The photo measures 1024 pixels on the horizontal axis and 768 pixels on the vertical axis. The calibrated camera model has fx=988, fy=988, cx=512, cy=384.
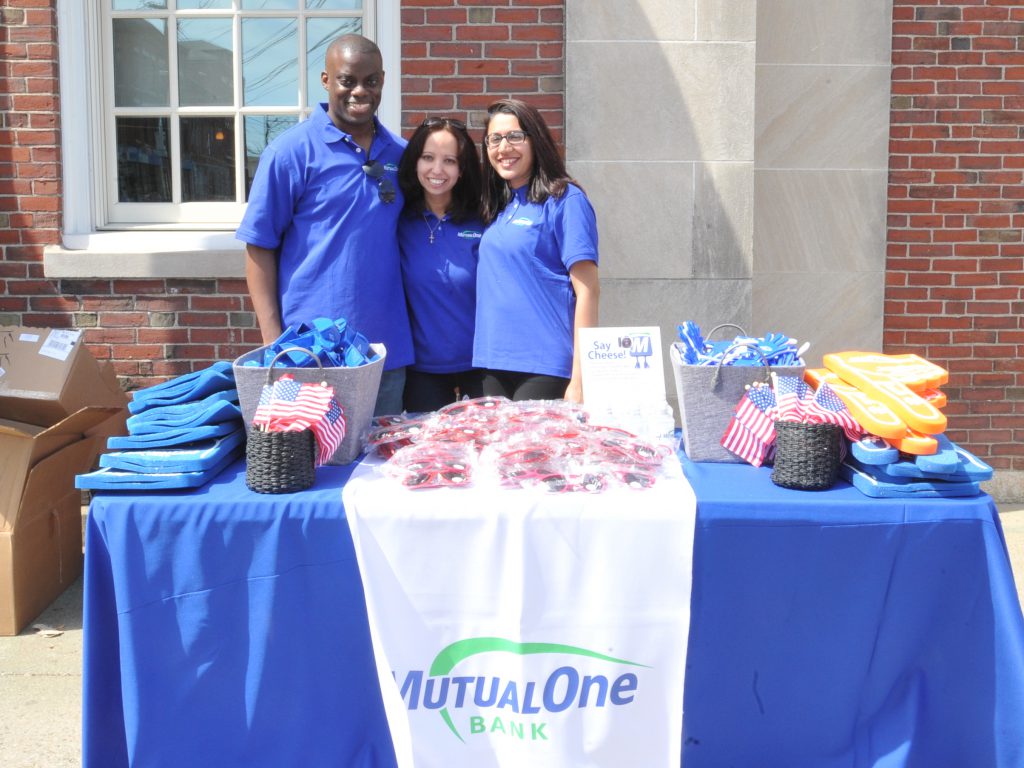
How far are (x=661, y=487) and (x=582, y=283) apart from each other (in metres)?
0.90

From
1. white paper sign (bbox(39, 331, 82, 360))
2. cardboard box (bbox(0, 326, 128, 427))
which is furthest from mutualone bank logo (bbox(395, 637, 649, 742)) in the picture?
white paper sign (bbox(39, 331, 82, 360))

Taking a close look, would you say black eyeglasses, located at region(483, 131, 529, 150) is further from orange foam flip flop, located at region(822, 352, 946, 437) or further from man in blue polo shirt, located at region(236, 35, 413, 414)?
orange foam flip flop, located at region(822, 352, 946, 437)

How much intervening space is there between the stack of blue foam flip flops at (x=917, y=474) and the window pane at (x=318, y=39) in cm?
348

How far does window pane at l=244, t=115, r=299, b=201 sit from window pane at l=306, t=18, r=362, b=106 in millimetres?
164

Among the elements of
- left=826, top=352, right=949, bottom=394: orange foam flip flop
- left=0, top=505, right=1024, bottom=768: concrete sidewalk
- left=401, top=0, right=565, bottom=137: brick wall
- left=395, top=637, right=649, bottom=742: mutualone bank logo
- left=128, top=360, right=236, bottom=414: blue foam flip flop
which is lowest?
left=0, top=505, right=1024, bottom=768: concrete sidewalk

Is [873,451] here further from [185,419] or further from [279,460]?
[185,419]

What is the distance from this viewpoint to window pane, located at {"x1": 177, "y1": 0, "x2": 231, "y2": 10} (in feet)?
15.8

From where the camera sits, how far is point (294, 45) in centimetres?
485

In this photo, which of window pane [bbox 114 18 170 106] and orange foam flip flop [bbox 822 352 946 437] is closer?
orange foam flip flop [bbox 822 352 946 437]

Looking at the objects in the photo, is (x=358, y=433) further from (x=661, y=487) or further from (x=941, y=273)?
(x=941, y=273)

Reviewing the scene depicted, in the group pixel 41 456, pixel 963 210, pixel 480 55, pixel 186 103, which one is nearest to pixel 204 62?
pixel 186 103

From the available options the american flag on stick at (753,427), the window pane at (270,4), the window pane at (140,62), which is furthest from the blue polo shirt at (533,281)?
the window pane at (140,62)

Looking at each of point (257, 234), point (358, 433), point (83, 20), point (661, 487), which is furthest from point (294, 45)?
point (661, 487)

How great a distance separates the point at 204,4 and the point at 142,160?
2.69 feet
